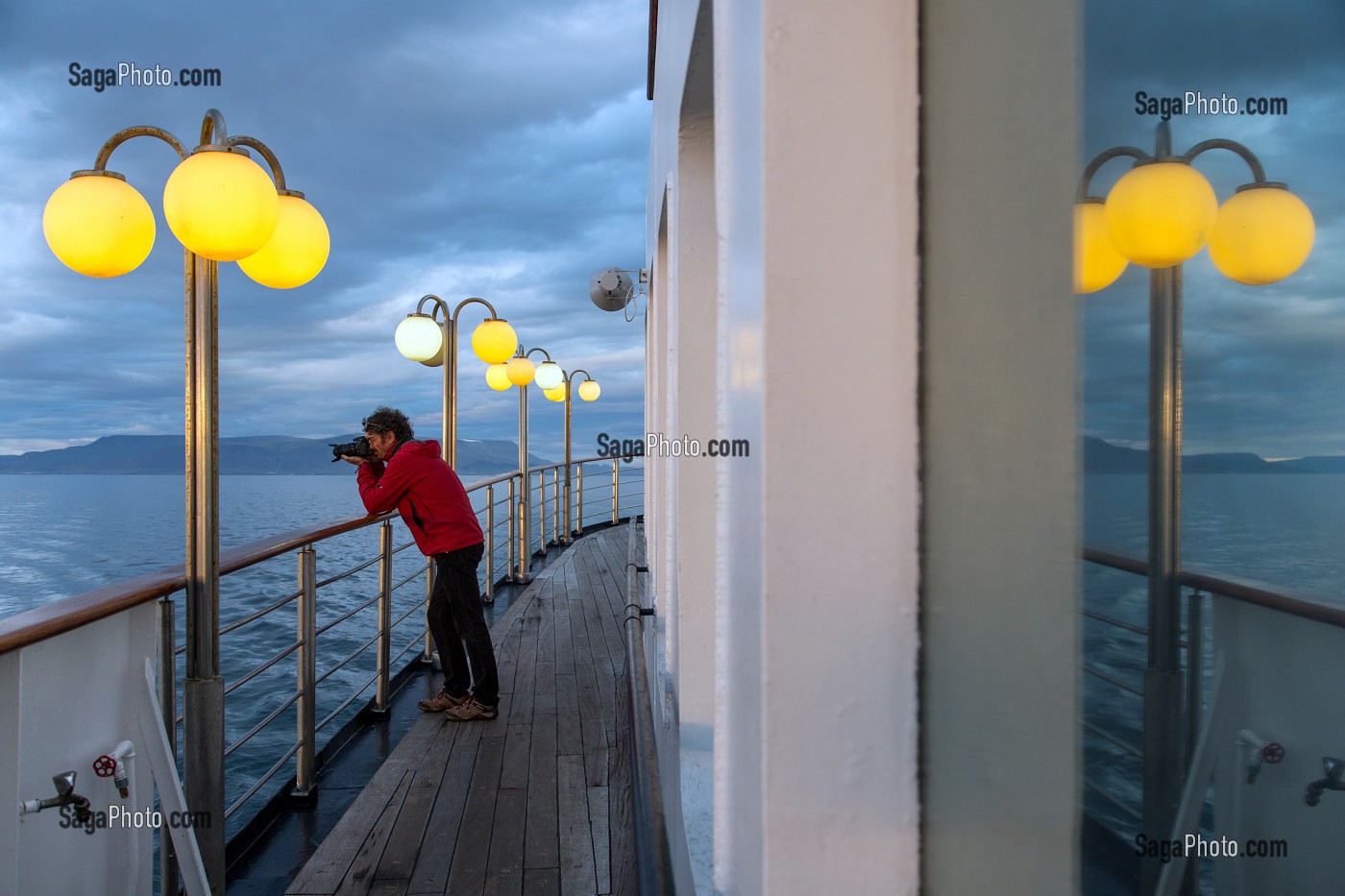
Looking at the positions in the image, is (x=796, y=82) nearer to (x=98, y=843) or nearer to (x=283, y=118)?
(x=98, y=843)

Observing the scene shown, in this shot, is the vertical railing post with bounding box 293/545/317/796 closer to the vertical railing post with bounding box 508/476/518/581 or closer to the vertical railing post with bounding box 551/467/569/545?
the vertical railing post with bounding box 508/476/518/581

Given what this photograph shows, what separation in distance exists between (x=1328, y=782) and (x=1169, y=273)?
0.20 m

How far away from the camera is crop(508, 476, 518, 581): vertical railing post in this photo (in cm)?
629

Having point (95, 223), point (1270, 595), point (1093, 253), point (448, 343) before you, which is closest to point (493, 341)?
point (448, 343)

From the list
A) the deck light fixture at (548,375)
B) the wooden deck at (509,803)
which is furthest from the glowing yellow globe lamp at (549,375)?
the wooden deck at (509,803)

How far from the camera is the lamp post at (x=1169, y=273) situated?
28 cm

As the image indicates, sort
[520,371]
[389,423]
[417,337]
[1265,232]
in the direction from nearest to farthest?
1. [1265,232]
2. [389,423]
3. [417,337]
4. [520,371]

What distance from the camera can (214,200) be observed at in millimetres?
1623

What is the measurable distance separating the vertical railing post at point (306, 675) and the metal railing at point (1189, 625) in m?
2.63

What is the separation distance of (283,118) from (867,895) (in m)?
25.9

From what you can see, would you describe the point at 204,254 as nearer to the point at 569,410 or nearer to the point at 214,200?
the point at 214,200

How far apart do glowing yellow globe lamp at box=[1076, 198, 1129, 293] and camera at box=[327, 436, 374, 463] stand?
3143 mm

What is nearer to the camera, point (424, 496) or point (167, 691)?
point (167, 691)

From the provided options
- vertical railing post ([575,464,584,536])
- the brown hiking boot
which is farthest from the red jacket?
vertical railing post ([575,464,584,536])
